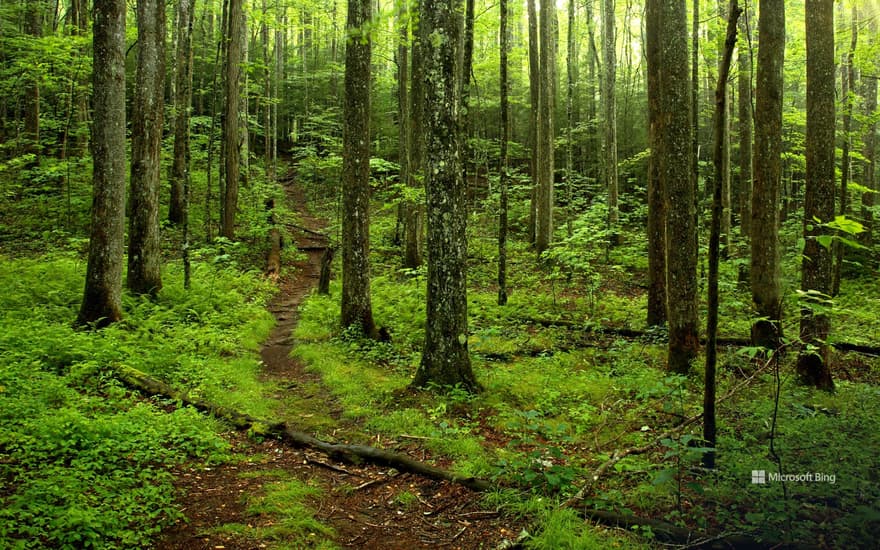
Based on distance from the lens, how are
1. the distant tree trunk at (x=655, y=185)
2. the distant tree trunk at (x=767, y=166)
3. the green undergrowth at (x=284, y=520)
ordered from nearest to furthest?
the green undergrowth at (x=284, y=520)
the distant tree trunk at (x=767, y=166)
the distant tree trunk at (x=655, y=185)

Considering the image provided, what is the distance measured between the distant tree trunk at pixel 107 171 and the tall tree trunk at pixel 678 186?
900cm

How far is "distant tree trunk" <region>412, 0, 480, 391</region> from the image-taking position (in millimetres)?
6660

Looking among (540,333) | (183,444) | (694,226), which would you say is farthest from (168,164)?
(694,226)

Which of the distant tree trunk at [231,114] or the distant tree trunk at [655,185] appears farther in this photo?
the distant tree trunk at [231,114]

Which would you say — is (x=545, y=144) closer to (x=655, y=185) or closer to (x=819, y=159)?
(x=655, y=185)

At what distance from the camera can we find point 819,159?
682 centimetres

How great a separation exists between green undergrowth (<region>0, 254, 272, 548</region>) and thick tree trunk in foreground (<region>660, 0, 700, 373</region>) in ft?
20.4

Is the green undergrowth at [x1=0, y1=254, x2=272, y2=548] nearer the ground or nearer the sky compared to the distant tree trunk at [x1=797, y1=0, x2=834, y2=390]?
nearer the ground

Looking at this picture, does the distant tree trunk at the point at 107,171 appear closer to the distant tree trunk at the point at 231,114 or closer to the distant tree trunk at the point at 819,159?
the distant tree trunk at the point at 231,114

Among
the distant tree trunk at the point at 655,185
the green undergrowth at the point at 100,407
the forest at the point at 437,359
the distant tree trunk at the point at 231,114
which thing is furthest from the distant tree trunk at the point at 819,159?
the distant tree trunk at the point at 231,114

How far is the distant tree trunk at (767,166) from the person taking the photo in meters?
8.08

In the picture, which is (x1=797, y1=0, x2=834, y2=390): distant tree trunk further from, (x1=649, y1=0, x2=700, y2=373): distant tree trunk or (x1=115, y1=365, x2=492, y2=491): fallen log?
(x1=115, y1=365, x2=492, y2=491): fallen log

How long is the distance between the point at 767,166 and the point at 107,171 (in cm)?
1112

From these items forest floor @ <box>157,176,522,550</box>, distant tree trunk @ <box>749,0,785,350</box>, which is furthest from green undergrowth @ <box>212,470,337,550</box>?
distant tree trunk @ <box>749,0,785,350</box>
